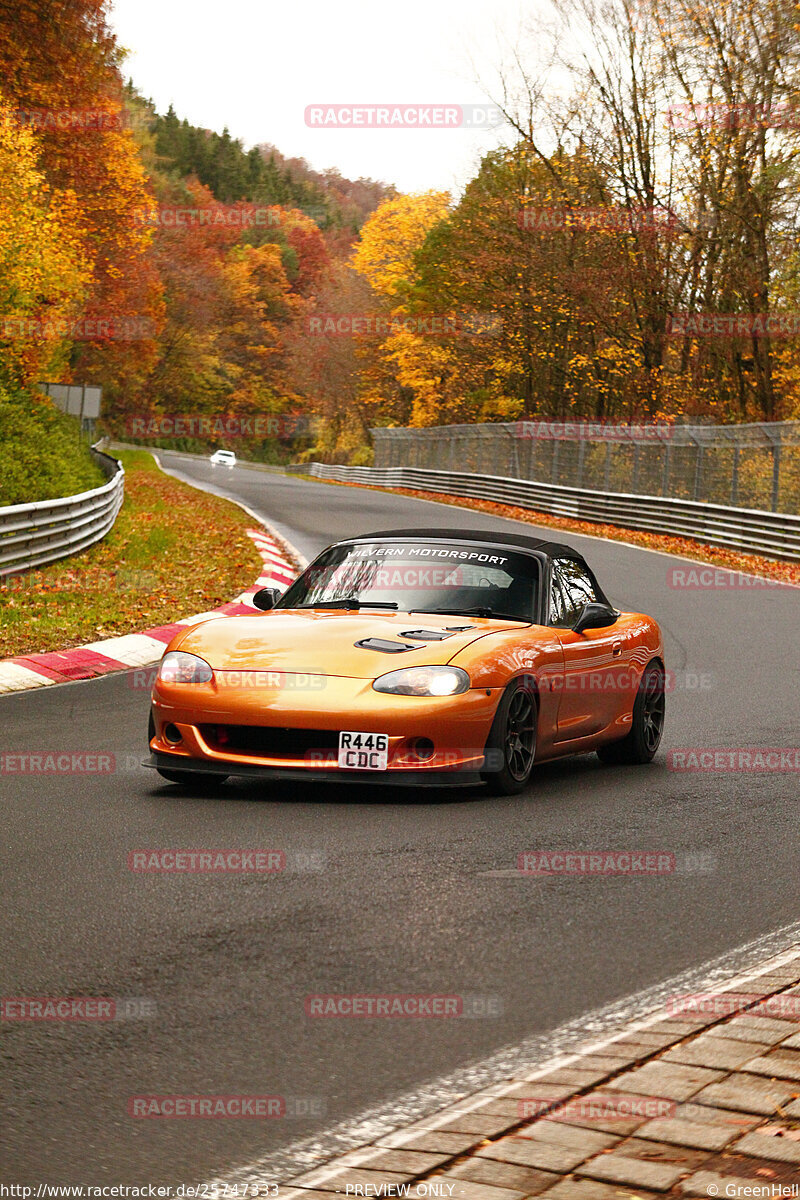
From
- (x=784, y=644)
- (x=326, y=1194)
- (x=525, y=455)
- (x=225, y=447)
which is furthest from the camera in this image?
(x=225, y=447)

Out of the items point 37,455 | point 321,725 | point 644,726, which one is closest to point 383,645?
point 321,725

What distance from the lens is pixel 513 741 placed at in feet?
26.3

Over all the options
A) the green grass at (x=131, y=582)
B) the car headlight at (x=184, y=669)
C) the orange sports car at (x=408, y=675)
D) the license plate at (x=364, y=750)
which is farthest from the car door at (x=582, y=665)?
the green grass at (x=131, y=582)

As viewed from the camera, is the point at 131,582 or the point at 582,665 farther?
the point at 131,582

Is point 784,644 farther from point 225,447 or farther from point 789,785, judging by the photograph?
point 225,447

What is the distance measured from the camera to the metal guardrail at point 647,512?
30.1 m

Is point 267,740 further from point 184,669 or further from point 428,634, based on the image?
point 428,634

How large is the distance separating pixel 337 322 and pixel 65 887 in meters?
86.8

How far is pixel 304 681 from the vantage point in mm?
7703

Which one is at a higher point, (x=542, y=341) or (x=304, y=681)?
(x=542, y=341)

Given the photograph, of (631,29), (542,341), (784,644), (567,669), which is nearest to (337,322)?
(542,341)

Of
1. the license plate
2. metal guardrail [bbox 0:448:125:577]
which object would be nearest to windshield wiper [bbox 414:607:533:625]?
the license plate

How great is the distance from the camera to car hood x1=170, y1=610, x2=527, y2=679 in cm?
780

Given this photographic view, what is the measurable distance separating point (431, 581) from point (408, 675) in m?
1.33
